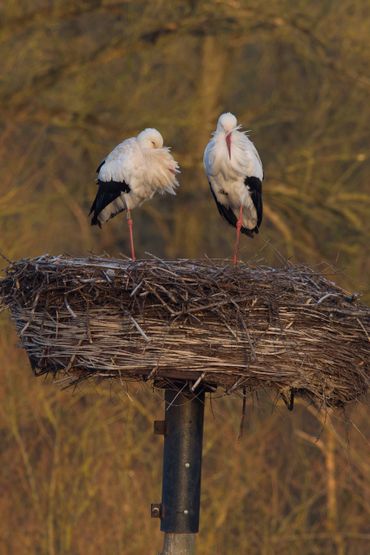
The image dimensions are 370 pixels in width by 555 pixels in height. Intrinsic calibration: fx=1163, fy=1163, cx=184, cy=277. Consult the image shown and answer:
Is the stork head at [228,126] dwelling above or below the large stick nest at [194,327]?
above

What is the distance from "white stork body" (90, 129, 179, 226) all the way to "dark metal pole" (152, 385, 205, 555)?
262 cm

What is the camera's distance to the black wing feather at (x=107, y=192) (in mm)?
8055

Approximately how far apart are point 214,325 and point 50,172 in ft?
30.0

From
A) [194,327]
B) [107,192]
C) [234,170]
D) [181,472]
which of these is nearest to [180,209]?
[107,192]

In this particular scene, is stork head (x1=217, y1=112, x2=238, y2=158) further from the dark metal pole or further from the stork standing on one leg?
the dark metal pole

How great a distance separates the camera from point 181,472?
18.1 feet

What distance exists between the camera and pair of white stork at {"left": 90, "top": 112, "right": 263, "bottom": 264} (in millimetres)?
7773

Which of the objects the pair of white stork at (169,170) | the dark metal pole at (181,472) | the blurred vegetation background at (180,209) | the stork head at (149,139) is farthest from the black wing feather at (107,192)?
the dark metal pole at (181,472)

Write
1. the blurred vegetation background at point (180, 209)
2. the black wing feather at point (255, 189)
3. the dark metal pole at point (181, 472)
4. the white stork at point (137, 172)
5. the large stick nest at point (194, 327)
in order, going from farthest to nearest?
the blurred vegetation background at point (180, 209) < the black wing feather at point (255, 189) < the white stork at point (137, 172) < the dark metal pole at point (181, 472) < the large stick nest at point (194, 327)

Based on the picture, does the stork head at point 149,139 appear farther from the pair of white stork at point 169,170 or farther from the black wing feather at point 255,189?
the black wing feather at point 255,189

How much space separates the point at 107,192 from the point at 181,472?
306 centimetres

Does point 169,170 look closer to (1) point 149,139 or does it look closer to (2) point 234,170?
(1) point 149,139

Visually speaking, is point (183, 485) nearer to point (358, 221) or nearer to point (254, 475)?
point (254, 475)

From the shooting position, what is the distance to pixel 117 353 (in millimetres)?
5188
